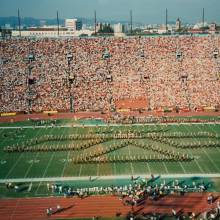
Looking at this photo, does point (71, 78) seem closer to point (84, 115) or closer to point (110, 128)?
point (84, 115)

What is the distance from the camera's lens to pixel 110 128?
43469 mm

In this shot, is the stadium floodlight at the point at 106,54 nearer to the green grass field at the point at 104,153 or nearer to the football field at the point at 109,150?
the green grass field at the point at 104,153

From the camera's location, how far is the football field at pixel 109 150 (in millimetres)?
31417

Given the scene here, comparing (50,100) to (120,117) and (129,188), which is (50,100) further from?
(129,188)

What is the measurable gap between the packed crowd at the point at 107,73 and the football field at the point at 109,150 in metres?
9.04

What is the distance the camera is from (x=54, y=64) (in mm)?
58688

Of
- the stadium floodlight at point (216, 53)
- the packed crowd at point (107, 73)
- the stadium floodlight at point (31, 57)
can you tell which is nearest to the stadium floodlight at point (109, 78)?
the packed crowd at point (107, 73)

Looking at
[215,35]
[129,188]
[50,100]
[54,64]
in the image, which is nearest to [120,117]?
[50,100]

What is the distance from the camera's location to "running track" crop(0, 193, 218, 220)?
24469 millimetres

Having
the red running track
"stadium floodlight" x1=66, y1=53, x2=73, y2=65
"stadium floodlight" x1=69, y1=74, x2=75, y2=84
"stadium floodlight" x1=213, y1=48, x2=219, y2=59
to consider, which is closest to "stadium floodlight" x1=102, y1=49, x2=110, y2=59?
"stadium floodlight" x1=66, y1=53, x2=73, y2=65

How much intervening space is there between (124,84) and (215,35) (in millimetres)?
17419

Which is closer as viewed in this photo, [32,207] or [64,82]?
[32,207]

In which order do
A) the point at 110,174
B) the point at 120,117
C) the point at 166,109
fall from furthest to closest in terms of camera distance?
the point at 166,109 → the point at 120,117 → the point at 110,174

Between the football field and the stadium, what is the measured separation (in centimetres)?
9
